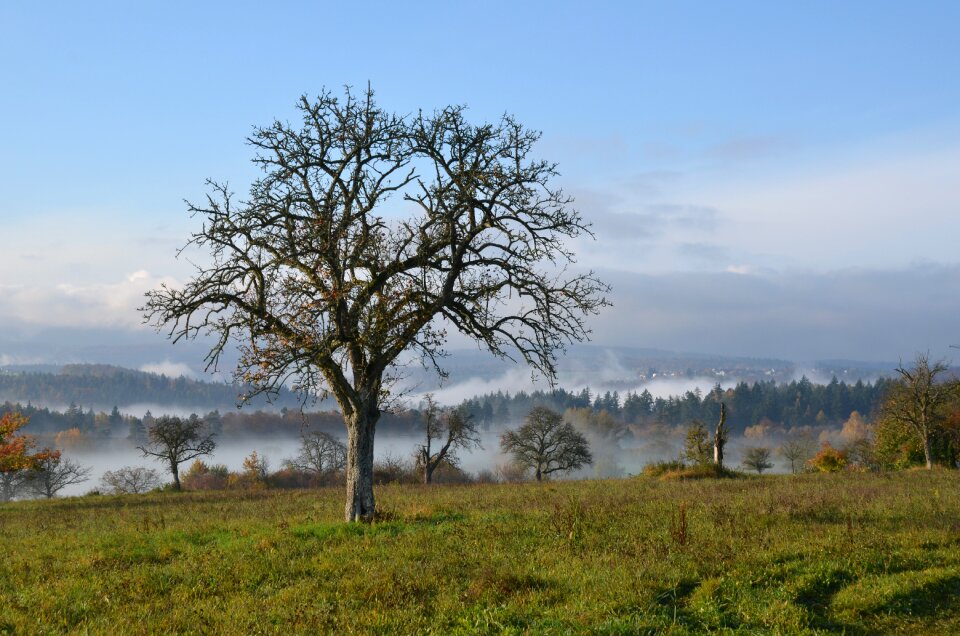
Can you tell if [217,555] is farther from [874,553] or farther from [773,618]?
[874,553]

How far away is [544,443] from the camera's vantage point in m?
82.2

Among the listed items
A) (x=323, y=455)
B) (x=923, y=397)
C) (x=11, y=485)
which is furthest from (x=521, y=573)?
(x=11, y=485)

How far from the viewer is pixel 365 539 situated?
15.3m

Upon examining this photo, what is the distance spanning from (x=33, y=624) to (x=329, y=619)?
15.0 feet

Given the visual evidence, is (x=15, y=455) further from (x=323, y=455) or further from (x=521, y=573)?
(x=521, y=573)

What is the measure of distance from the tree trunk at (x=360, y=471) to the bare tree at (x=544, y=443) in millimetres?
62791

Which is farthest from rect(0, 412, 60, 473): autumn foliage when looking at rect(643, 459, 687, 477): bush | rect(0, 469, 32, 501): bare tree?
rect(0, 469, 32, 501): bare tree

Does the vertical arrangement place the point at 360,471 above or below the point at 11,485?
above

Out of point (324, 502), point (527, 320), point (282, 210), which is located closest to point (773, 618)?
point (527, 320)

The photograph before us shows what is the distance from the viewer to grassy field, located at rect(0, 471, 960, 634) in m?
9.87

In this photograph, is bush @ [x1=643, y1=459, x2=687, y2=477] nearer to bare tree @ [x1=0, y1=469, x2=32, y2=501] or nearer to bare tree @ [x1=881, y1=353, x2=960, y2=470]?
bare tree @ [x1=881, y1=353, x2=960, y2=470]

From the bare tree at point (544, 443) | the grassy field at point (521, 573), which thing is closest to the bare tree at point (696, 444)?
the bare tree at point (544, 443)

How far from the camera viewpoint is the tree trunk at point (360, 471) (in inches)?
728

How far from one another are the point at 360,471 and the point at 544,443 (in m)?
65.6
